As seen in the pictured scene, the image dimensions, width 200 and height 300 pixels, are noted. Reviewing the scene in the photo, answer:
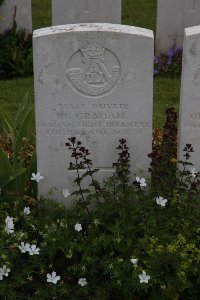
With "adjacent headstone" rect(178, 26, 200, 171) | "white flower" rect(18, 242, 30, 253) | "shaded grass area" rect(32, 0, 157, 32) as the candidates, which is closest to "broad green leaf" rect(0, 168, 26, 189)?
"white flower" rect(18, 242, 30, 253)

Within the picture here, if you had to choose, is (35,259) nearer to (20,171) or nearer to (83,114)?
(20,171)

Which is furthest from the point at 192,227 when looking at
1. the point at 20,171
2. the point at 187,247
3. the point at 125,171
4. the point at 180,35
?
the point at 180,35

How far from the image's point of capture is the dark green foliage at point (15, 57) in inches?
319

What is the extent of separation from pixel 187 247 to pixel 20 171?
4.16 feet

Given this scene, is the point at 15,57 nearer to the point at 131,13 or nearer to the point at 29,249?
the point at 131,13

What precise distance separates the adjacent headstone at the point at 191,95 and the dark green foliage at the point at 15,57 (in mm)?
3933

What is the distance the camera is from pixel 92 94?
4371mm

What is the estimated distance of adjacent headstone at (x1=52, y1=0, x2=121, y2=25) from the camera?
8.05 metres

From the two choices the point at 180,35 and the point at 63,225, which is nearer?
the point at 63,225

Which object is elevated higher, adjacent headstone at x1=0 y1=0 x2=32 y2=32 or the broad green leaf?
adjacent headstone at x1=0 y1=0 x2=32 y2=32

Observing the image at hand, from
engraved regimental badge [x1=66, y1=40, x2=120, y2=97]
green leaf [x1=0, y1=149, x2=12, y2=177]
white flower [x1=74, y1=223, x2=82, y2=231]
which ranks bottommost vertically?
white flower [x1=74, y1=223, x2=82, y2=231]

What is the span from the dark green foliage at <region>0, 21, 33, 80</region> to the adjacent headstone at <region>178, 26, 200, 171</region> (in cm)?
393

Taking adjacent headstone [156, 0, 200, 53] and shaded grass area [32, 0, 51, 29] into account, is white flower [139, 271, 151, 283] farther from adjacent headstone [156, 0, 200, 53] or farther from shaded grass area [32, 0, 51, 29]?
shaded grass area [32, 0, 51, 29]

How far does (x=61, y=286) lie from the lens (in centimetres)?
402
